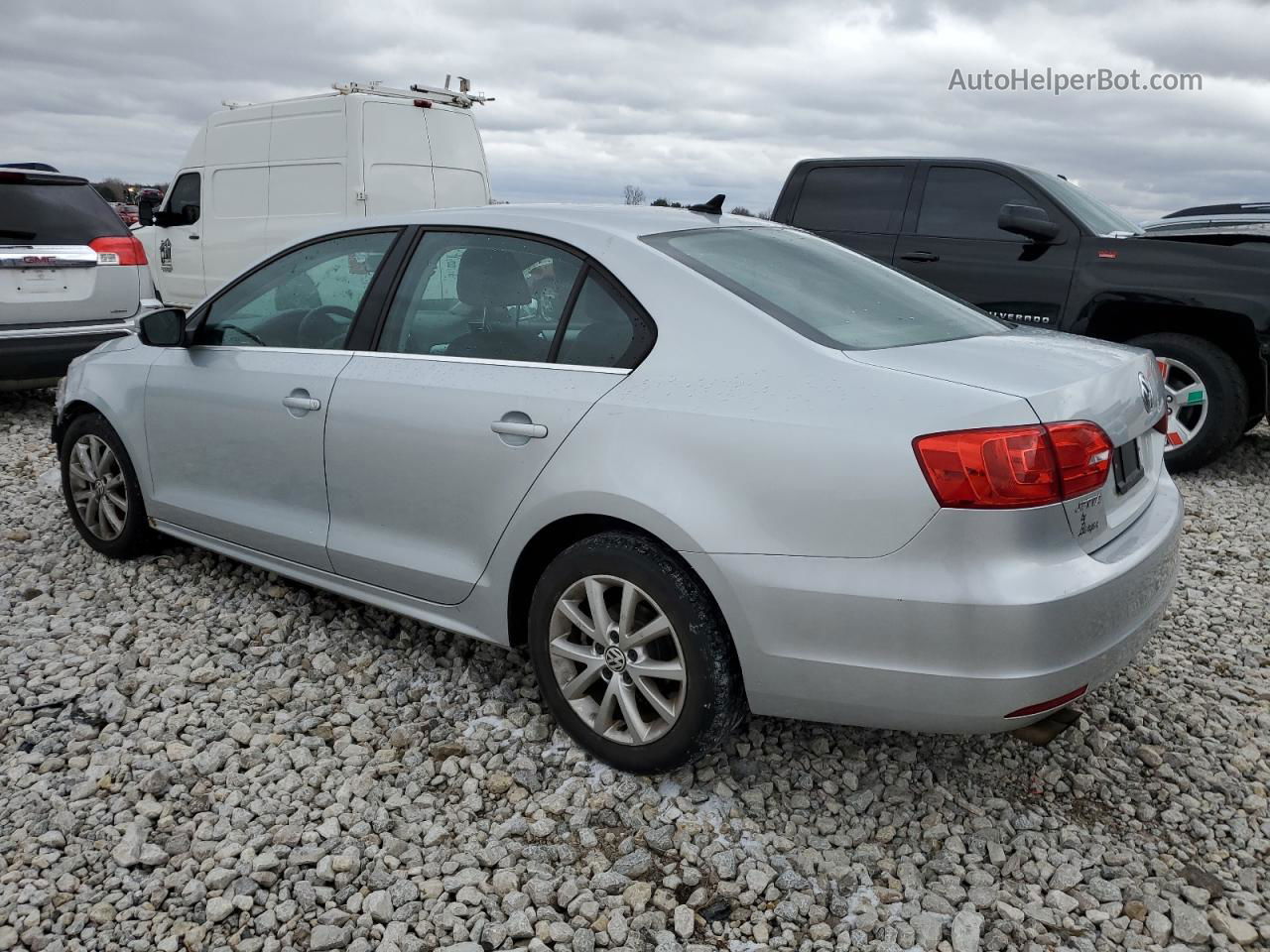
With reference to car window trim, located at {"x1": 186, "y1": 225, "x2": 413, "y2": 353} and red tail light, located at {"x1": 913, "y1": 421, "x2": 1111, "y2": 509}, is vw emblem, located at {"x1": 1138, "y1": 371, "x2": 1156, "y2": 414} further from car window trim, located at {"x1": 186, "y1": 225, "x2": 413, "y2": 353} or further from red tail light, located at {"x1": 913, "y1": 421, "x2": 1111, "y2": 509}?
car window trim, located at {"x1": 186, "y1": 225, "x2": 413, "y2": 353}

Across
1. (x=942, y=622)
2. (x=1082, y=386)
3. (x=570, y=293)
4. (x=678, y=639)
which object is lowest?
(x=678, y=639)

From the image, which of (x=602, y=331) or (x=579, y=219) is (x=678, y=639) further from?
(x=579, y=219)

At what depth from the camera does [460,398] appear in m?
3.03

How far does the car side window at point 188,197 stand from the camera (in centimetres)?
1191

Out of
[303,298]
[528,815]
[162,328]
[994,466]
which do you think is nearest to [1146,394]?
[994,466]

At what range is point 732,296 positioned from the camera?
2.71 meters

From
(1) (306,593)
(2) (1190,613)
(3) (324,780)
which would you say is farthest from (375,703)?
(2) (1190,613)

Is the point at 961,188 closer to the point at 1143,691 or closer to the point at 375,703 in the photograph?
the point at 1143,691

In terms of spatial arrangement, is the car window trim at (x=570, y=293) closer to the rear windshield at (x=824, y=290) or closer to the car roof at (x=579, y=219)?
the car roof at (x=579, y=219)

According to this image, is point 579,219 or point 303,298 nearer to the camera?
point 579,219

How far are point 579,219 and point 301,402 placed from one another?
1120 mm

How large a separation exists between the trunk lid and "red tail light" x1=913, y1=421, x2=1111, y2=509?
8 centimetres

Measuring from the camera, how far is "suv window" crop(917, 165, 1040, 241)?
22.4ft

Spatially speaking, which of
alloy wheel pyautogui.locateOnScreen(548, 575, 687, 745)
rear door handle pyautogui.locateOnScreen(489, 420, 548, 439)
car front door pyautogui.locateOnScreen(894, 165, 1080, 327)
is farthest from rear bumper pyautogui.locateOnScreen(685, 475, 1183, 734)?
car front door pyautogui.locateOnScreen(894, 165, 1080, 327)
